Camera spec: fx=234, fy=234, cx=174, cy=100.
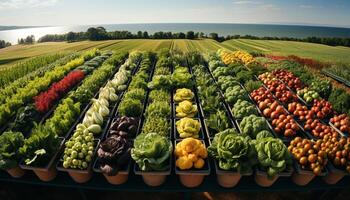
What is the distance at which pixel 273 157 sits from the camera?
3518mm

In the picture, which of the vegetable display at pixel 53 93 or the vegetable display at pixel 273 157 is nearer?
the vegetable display at pixel 273 157

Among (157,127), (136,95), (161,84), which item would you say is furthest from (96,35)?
(157,127)

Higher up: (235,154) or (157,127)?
(157,127)

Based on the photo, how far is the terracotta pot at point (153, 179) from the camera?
11.7 feet

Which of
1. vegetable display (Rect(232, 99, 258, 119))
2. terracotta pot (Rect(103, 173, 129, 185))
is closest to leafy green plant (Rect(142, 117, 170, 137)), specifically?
terracotta pot (Rect(103, 173, 129, 185))

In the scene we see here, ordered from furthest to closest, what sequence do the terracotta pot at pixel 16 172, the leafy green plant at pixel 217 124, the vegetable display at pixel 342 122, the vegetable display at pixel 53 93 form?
the vegetable display at pixel 53 93 < the vegetable display at pixel 342 122 < the leafy green plant at pixel 217 124 < the terracotta pot at pixel 16 172

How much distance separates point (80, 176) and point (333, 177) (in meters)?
4.05

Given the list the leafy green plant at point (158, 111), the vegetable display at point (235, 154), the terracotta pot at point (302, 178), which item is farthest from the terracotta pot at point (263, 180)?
the leafy green plant at point (158, 111)

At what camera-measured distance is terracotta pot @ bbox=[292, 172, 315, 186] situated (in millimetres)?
3660

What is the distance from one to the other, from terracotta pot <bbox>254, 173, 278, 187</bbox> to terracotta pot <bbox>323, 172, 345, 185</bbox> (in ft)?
2.96

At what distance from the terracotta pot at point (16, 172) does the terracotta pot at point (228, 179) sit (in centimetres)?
323

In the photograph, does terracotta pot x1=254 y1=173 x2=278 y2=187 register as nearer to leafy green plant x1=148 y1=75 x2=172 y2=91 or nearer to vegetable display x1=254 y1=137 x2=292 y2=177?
vegetable display x1=254 y1=137 x2=292 y2=177

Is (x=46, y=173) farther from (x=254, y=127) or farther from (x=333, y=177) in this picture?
(x=333, y=177)

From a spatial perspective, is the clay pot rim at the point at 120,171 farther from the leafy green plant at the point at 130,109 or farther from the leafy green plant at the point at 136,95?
the leafy green plant at the point at 136,95
